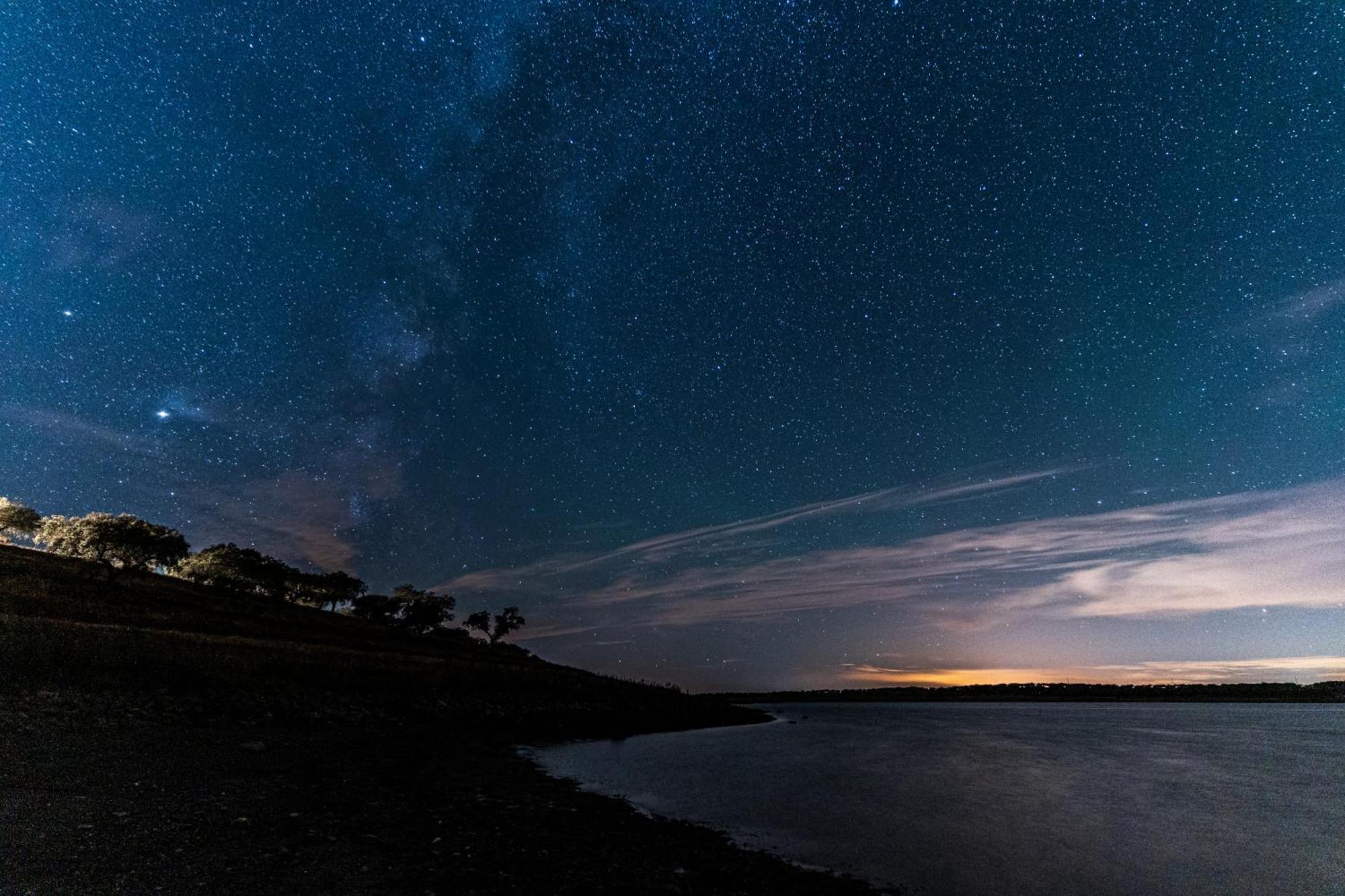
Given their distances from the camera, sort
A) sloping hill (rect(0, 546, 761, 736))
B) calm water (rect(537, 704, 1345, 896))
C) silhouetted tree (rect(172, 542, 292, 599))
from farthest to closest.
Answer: silhouetted tree (rect(172, 542, 292, 599)), sloping hill (rect(0, 546, 761, 736)), calm water (rect(537, 704, 1345, 896))

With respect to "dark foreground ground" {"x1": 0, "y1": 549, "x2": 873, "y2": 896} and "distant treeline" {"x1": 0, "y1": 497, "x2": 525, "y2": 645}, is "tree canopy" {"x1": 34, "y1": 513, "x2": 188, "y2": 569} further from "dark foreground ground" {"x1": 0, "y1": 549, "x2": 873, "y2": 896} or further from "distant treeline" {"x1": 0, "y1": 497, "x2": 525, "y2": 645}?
"dark foreground ground" {"x1": 0, "y1": 549, "x2": 873, "y2": 896}

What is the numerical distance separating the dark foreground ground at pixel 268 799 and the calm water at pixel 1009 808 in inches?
174

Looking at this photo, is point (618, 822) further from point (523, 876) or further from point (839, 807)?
point (839, 807)

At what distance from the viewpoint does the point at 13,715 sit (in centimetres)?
1795

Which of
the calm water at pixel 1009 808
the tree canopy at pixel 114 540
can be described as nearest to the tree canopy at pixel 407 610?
the tree canopy at pixel 114 540

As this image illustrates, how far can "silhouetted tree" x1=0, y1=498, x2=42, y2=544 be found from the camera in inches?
3093

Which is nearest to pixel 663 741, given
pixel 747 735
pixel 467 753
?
pixel 747 735

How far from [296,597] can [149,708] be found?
364ft

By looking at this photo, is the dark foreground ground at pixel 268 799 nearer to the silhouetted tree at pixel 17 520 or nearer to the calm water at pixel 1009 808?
the calm water at pixel 1009 808

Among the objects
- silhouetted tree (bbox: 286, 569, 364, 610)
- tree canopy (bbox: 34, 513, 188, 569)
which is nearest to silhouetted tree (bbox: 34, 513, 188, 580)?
tree canopy (bbox: 34, 513, 188, 569)

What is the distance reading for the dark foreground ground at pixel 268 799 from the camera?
9.20 meters

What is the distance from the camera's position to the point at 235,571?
9488 cm

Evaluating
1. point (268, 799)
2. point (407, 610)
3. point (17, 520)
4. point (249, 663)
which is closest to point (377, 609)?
point (407, 610)

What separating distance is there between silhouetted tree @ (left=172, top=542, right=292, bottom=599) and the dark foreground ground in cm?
6987
